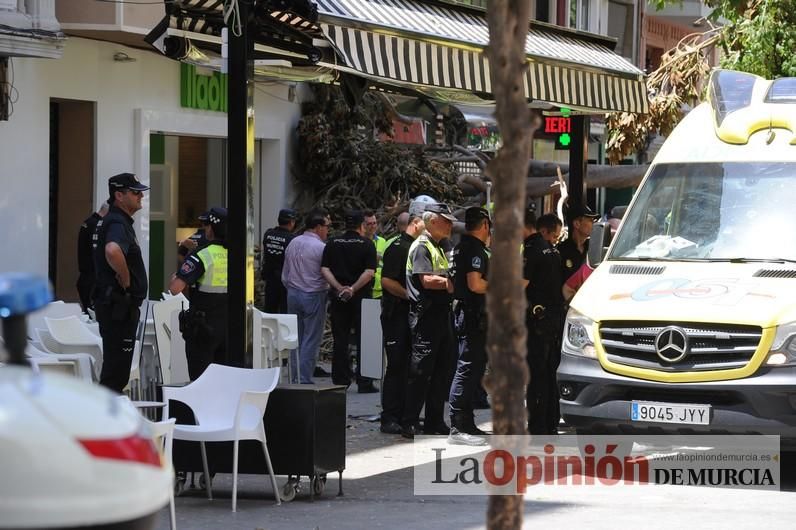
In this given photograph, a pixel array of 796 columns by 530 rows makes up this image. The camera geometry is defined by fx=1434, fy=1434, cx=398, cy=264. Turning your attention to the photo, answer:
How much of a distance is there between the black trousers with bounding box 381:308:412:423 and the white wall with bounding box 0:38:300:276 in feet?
17.9

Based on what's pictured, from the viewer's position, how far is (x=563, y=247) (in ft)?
43.4

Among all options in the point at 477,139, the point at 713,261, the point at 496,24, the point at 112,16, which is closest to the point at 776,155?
the point at 713,261

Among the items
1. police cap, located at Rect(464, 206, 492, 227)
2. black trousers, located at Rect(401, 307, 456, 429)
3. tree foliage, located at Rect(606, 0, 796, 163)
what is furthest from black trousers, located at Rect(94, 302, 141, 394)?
tree foliage, located at Rect(606, 0, 796, 163)

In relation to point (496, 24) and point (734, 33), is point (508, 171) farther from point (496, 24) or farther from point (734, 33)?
point (734, 33)

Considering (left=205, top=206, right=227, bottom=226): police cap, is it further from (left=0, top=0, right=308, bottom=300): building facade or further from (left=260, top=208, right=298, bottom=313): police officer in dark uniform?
(left=0, top=0, right=308, bottom=300): building facade

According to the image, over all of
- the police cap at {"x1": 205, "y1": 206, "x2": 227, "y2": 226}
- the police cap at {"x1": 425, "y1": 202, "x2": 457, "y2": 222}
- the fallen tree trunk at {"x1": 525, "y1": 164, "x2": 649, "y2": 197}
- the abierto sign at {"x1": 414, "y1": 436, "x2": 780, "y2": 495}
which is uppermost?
the fallen tree trunk at {"x1": 525, "y1": 164, "x2": 649, "y2": 197}

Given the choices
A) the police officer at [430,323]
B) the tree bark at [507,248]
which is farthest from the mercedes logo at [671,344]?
the tree bark at [507,248]

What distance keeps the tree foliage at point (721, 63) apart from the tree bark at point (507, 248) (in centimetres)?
1528

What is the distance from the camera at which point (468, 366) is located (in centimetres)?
1141

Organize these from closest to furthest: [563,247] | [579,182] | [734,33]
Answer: [563,247], [579,182], [734,33]

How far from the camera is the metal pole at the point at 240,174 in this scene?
8875 millimetres

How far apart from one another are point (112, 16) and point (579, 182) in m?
5.51

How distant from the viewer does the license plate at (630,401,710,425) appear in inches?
377

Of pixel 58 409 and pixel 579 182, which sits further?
pixel 579 182
